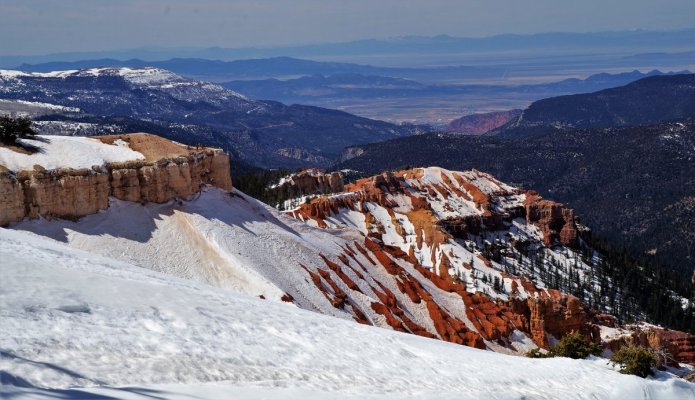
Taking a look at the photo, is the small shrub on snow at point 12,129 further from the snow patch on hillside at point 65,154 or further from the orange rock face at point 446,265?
the orange rock face at point 446,265

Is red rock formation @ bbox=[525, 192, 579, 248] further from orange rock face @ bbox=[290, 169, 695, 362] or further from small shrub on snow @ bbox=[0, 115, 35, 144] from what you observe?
small shrub on snow @ bbox=[0, 115, 35, 144]

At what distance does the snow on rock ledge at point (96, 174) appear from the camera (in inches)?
2003

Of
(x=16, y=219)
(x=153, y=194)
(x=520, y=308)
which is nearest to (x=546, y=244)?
(x=520, y=308)

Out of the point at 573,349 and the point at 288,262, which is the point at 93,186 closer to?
the point at 288,262

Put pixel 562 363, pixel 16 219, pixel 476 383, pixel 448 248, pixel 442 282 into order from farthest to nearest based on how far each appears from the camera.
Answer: pixel 448 248, pixel 442 282, pixel 16 219, pixel 562 363, pixel 476 383

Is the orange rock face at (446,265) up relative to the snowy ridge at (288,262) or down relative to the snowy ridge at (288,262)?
down

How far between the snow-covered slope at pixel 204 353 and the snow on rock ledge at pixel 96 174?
18688 millimetres

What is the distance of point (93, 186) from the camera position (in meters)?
54.4

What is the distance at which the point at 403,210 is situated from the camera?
12731cm

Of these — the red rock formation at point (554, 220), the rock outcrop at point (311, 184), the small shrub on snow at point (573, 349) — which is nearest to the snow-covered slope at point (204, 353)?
the small shrub on snow at point (573, 349)

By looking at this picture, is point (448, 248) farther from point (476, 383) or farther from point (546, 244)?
point (476, 383)

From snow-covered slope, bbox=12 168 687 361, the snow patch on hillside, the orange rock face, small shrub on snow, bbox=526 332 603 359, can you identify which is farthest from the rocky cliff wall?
small shrub on snow, bbox=526 332 603 359

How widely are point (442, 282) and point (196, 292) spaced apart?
4586 centimetres

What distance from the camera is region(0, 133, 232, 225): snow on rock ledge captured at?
167 ft
